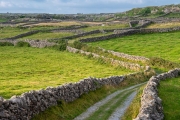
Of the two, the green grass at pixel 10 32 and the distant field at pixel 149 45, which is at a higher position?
the distant field at pixel 149 45

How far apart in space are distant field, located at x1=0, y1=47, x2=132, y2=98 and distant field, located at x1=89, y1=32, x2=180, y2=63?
41.8 feet

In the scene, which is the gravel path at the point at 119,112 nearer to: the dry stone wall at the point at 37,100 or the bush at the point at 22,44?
the dry stone wall at the point at 37,100

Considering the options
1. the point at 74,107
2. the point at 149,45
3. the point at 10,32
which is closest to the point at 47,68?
the point at 74,107

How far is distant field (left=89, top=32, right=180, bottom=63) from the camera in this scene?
67912 millimetres

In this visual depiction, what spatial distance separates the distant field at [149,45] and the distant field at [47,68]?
41.8ft

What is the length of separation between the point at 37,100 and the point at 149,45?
6012 cm

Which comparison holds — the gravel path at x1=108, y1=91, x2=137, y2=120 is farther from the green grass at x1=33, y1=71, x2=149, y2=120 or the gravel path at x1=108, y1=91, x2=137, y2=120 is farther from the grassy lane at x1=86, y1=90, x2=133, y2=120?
the green grass at x1=33, y1=71, x2=149, y2=120

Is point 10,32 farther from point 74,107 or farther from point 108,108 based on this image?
point 74,107

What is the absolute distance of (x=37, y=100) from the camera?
766 inches

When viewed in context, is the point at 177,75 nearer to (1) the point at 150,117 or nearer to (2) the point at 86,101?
(2) the point at 86,101

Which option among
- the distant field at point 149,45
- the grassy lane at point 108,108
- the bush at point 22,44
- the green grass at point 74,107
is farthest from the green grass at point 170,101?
the bush at point 22,44

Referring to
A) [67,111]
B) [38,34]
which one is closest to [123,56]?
[67,111]

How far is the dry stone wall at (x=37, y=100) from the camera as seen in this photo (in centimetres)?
1613

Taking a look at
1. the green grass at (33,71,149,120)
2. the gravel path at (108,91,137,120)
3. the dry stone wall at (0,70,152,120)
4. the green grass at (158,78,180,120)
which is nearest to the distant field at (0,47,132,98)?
the green grass at (33,71,149,120)
